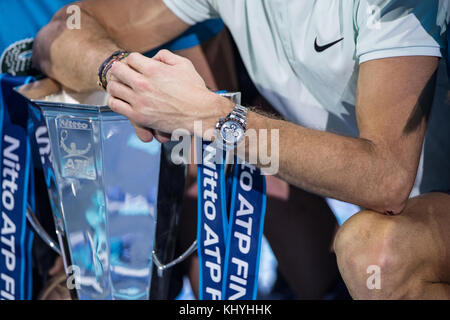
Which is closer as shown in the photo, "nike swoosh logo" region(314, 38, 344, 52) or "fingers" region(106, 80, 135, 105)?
"fingers" region(106, 80, 135, 105)

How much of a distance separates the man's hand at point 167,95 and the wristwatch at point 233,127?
11mm

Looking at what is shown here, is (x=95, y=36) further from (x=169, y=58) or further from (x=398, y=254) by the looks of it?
(x=398, y=254)

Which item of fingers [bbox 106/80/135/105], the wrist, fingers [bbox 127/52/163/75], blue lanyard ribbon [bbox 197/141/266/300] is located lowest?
blue lanyard ribbon [bbox 197/141/266/300]

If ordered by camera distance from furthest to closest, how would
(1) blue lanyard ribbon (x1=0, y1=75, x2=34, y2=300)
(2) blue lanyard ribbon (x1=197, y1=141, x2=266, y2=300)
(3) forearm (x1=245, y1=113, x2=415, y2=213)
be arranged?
(1) blue lanyard ribbon (x1=0, y1=75, x2=34, y2=300)
(2) blue lanyard ribbon (x1=197, y1=141, x2=266, y2=300)
(3) forearm (x1=245, y1=113, x2=415, y2=213)

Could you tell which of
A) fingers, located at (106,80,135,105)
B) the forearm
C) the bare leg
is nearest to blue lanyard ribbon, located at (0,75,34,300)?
fingers, located at (106,80,135,105)

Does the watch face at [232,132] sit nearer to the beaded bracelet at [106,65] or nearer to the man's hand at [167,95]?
the man's hand at [167,95]

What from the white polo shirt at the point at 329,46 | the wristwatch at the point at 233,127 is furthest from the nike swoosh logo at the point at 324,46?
the wristwatch at the point at 233,127

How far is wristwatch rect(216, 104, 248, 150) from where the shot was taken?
33.2 inches

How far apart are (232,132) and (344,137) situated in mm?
184

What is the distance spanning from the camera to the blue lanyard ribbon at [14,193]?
1061mm

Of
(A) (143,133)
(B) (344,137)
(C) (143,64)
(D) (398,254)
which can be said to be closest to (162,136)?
(A) (143,133)

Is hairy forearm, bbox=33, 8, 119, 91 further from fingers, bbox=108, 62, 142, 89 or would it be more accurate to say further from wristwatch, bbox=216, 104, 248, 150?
wristwatch, bbox=216, 104, 248, 150

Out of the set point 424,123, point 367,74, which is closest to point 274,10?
point 367,74

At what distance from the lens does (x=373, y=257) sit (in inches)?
33.1
